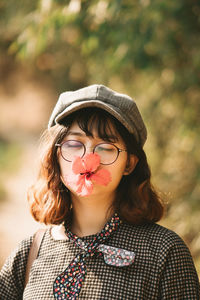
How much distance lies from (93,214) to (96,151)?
238 mm

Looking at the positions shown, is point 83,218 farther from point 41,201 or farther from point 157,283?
point 157,283

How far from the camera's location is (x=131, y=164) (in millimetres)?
1508

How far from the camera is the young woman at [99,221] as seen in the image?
1.35 m

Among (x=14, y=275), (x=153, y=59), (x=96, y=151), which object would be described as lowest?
(x=14, y=275)

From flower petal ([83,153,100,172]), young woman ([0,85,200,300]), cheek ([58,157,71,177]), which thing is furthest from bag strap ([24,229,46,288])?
flower petal ([83,153,100,172])

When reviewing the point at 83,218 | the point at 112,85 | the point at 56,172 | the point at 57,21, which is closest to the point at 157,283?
the point at 83,218

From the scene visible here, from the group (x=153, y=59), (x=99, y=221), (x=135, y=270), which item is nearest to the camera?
(x=135, y=270)

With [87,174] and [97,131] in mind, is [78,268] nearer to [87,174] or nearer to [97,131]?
[87,174]

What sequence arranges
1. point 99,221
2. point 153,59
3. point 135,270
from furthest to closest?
point 153,59 < point 99,221 < point 135,270

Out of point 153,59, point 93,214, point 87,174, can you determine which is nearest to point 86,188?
point 87,174

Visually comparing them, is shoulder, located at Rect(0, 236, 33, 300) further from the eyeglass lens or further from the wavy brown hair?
the eyeglass lens

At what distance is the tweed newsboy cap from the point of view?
4.63 feet

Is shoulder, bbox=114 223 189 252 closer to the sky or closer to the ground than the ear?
closer to the ground

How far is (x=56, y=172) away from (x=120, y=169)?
0.82 feet
